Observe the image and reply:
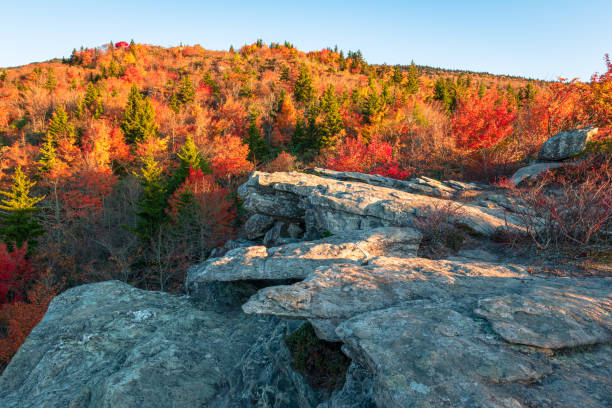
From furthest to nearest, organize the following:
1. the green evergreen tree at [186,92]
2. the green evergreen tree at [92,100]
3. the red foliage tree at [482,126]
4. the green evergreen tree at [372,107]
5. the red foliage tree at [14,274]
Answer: the green evergreen tree at [186,92] → the green evergreen tree at [92,100] → the green evergreen tree at [372,107] → the red foliage tree at [14,274] → the red foliage tree at [482,126]

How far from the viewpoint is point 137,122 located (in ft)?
131

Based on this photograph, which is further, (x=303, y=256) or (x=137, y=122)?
(x=137, y=122)

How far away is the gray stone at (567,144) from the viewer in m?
12.4

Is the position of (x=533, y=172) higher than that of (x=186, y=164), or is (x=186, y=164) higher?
(x=533, y=172)

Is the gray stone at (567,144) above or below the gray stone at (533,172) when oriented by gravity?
above

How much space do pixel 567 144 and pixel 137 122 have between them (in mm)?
45273

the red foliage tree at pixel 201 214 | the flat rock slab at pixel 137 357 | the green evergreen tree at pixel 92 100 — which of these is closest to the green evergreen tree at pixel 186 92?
the green evergreen tree at pixel 92 100

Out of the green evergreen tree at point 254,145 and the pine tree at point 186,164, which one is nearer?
the pine tree at point 186,164

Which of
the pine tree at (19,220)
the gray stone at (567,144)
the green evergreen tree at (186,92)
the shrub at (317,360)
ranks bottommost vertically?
the pine tree at (19,220)

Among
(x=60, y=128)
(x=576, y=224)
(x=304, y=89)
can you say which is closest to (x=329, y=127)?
(x=304, y=89)

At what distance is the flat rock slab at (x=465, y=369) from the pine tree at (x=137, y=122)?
43.3 metres

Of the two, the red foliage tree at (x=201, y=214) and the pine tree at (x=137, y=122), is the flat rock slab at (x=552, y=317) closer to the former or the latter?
the red foliage tree at (x=201, y=214)

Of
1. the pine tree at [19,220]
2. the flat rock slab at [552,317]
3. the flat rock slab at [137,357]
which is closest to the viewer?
the flat rock slab at [552,317]

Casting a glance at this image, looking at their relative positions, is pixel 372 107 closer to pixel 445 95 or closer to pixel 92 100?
pixel 445 95
